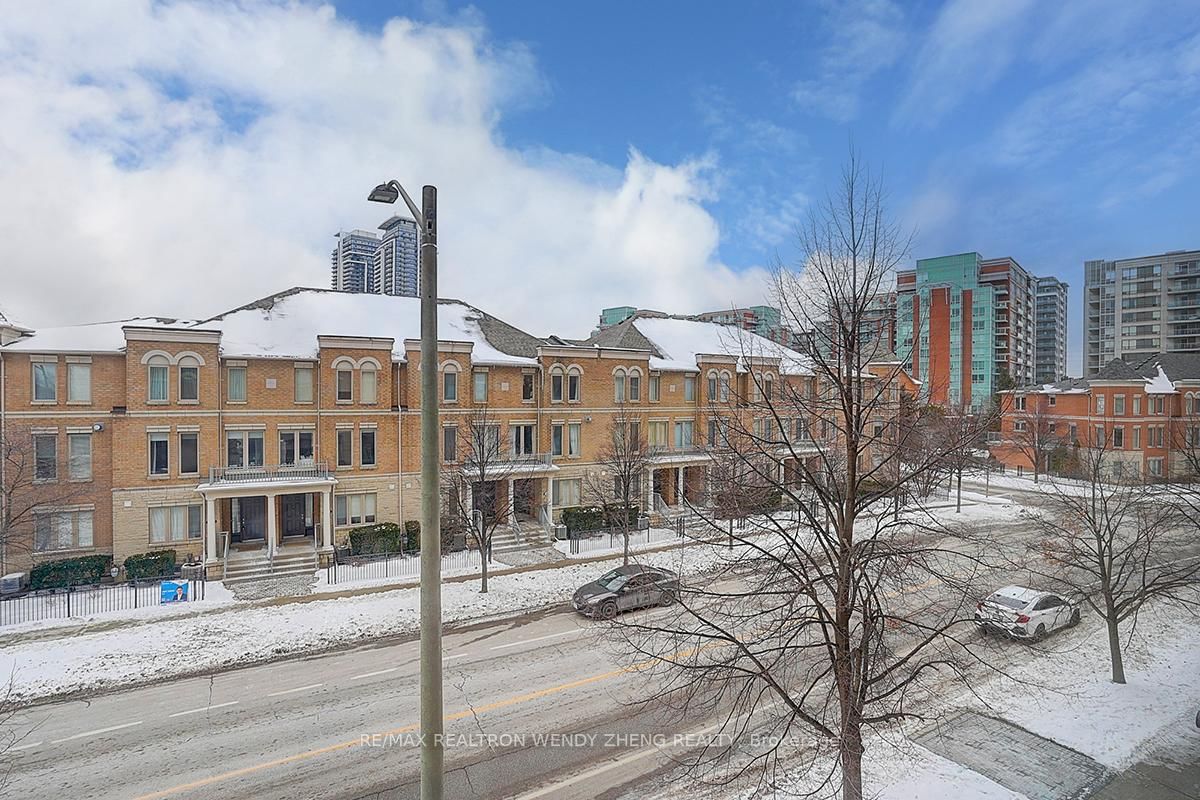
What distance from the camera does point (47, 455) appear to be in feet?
75.3

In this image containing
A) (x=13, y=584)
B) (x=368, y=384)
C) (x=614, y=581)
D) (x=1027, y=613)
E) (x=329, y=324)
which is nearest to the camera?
(x=1027, y=613)

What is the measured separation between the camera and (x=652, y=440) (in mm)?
35281

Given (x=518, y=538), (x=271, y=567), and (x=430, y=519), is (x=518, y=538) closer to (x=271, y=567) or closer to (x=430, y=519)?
(x=271, y=567)

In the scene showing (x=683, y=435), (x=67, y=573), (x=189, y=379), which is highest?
(x=189, y=379)

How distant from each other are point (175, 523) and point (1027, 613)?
29690 millimetres

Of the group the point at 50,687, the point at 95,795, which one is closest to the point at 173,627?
the point at 50,687

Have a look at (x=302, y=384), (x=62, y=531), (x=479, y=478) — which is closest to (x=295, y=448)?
(x=302, y=384)

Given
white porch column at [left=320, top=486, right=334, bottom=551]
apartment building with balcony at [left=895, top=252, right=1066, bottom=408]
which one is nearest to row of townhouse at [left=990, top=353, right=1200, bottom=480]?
apartment building with balcony at [left=895, top=252, right=1066, bottom=408]

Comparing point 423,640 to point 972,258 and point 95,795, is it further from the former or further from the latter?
point 972,258

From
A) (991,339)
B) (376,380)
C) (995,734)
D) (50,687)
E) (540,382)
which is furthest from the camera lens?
(991,339)

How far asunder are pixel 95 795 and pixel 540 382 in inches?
932

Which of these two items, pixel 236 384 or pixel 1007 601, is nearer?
pixel 1007 601

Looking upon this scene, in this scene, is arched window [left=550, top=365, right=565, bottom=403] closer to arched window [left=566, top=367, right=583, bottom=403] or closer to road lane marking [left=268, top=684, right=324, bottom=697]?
arched window [left=566, top=367, right=583, bottom=403]

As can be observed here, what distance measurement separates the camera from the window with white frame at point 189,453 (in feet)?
80.0
